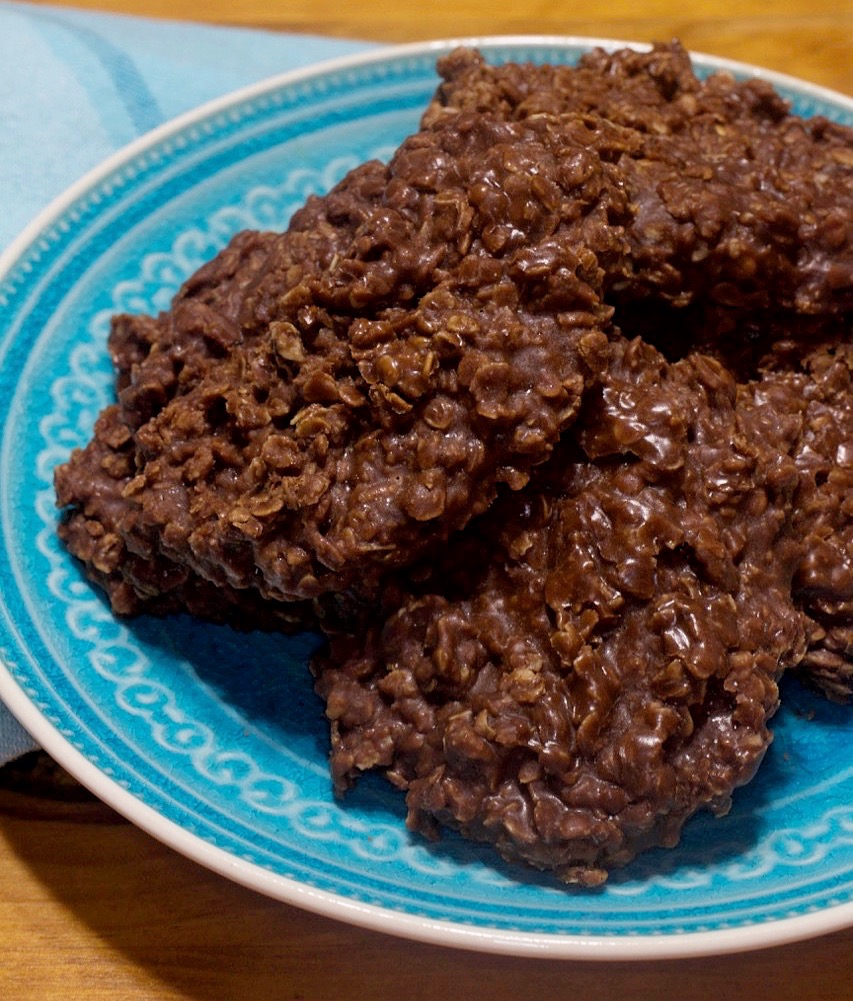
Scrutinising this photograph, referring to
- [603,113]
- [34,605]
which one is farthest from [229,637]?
[603,113]

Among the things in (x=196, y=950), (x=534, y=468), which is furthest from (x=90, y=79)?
(x=196, y=950)

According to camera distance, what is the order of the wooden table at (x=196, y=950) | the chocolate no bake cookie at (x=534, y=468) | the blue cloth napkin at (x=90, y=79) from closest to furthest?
the chocolate no bake cookie at (x=534, y=468) < the wooden table at (x=196, y=950) < the blue cloth napkin at (x=90, y=79)

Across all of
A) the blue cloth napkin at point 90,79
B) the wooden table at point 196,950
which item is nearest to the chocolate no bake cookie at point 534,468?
the wooden table at point 196,950

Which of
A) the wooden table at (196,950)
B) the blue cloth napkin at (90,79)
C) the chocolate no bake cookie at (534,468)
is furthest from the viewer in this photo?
the blue cloth napkin at (90,79)

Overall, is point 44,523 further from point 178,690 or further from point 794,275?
point 794,275

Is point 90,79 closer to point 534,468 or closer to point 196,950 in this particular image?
point 534,468

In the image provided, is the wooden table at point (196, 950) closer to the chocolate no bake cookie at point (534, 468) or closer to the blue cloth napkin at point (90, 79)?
the chocolate no bake cookie at point (534, 468)
